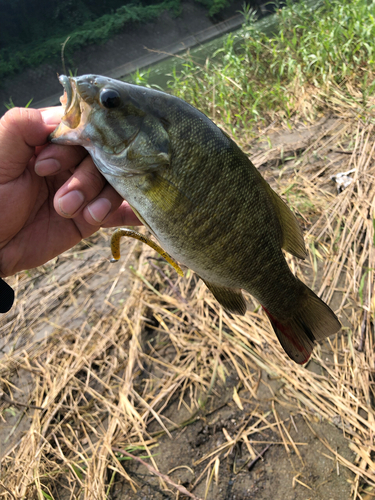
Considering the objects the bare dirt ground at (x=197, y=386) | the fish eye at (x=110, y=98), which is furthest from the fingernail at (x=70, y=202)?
the bare dirt ground at (x=197, y=386)

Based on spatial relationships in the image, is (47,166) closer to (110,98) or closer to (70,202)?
(70,202)

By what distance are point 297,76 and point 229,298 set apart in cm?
500

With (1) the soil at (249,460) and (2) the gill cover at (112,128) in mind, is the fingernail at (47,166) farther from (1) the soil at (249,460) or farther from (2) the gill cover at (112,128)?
(1) the soil at (249,460)

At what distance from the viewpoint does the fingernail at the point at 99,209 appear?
160 centimetres

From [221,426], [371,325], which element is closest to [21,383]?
[221,426]

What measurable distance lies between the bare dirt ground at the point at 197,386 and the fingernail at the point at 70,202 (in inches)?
69.1

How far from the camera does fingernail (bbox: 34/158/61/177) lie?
4.98 feet

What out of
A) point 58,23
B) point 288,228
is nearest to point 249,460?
point 288,228

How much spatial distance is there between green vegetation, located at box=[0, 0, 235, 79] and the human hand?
3594 centimetres

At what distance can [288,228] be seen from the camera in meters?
1.63

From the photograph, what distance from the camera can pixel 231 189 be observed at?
1420mm

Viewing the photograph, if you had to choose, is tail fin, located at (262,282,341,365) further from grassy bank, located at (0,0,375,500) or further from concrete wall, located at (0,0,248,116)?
concrete wall, located at (0,0,248,116)

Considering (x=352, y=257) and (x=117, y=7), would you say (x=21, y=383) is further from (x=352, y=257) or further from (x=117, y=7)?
(x=117, y=7)

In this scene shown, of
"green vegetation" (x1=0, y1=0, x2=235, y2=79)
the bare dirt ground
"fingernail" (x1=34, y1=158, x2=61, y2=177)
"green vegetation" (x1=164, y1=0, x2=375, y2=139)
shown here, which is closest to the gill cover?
"fingernail" (x1=34, y1=158, x2=61, y2=177)
